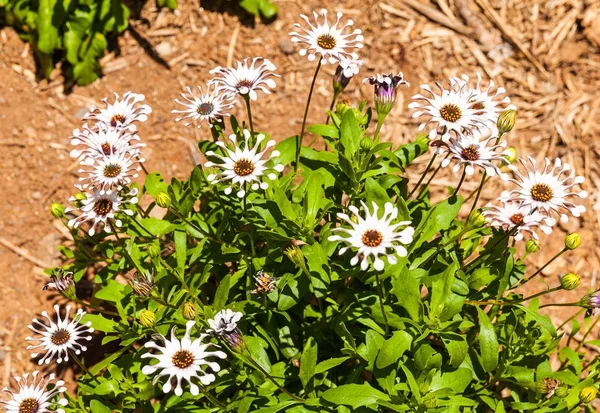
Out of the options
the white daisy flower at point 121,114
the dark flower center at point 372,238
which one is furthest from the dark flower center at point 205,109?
the dark flower center at point 372,238

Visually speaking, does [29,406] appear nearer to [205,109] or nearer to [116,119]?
[116,119]

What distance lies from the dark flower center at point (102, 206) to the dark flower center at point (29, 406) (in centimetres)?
103

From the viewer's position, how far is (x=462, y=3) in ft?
19.7

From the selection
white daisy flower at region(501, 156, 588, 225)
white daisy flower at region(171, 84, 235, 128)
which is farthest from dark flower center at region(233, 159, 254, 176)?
white daisy flower at region(501, 156, 588, 225)

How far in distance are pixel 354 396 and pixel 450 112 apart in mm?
1466

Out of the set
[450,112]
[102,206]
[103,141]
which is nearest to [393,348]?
[450,112]

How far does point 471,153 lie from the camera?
3145 millimetres

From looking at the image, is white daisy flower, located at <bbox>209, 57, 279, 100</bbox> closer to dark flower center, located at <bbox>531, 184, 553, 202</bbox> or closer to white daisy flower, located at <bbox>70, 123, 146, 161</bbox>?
white daisy flower, located at <bbox>70, 123, 146, 161</bbox>

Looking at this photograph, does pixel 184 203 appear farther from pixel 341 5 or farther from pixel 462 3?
pixel 462 3

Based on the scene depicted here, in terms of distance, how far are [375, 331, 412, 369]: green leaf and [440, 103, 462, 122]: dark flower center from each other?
1.08 metres

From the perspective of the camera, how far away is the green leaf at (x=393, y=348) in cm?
293

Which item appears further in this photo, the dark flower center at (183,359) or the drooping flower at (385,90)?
the drooping flower at (385,90)

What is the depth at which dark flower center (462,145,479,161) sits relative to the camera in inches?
123

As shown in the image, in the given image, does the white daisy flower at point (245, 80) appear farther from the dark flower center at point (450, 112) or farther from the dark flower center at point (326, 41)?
the dark flower center at point (450, 112)
